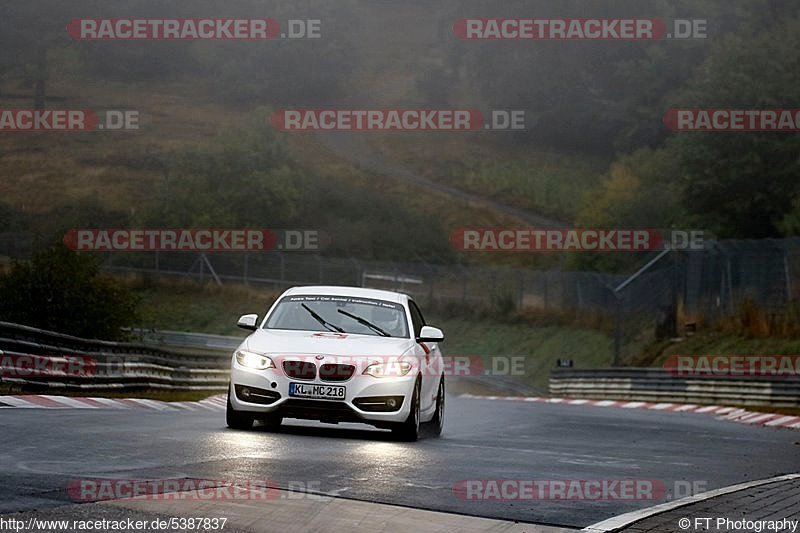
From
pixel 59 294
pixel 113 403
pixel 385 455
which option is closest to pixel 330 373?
pixel 385 455

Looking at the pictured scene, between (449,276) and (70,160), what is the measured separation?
161 ft

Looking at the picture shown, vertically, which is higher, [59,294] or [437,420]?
[59,294]

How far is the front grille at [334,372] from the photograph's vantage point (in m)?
14.2

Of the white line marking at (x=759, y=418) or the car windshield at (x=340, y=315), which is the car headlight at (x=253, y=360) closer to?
the car windshield at (x=340, y=315)

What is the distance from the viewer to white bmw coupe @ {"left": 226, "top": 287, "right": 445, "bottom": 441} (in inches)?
561

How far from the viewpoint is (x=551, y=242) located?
94.6 m

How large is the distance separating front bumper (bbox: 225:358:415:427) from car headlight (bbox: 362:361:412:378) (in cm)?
4

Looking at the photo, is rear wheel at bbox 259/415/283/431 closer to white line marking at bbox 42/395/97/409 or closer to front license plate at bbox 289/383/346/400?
front license plate at bbox 289/383/346/400

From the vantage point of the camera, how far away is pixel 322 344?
1454 cm

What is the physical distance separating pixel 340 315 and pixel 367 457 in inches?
141

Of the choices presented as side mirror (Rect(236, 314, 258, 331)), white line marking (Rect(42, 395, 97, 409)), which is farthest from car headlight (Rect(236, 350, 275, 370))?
white line marking (Rect(42, 395, 97, 409))

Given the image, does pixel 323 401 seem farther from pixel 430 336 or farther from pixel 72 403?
pixel 72 403

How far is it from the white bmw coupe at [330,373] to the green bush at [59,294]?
13.9 m

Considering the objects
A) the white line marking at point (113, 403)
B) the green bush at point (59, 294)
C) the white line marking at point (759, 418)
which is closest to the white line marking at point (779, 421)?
the white line marking at point (759, 418)
